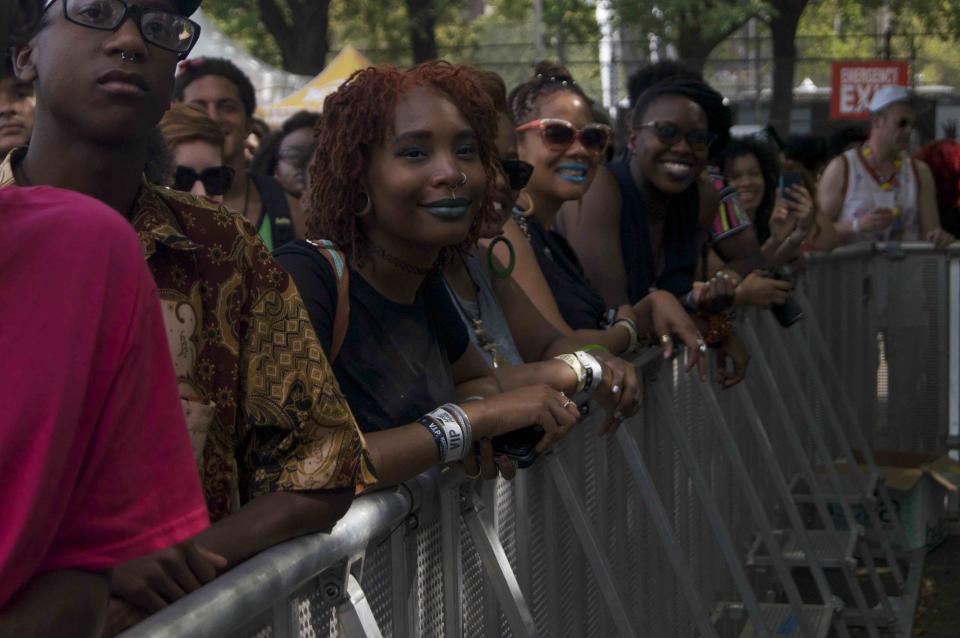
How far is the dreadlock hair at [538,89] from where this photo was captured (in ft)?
16.7

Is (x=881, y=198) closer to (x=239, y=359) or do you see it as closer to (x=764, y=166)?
(x=764, y=166)

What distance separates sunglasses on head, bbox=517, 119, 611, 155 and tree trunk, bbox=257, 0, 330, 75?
17.6 m

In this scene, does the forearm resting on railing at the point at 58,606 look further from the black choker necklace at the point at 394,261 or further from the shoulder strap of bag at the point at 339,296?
the black choker necklace at the point at 394,261

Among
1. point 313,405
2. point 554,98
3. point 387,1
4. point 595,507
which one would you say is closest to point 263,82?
point 387,1

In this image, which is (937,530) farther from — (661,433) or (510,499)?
(510,499)

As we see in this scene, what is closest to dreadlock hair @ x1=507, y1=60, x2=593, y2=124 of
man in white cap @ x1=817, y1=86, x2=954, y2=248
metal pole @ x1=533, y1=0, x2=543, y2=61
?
man in white cap @ x1=817, y1=86, x2=954, y2=248

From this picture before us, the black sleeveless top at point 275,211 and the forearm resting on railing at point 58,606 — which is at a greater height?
the forearm resting on railing at point 58,606

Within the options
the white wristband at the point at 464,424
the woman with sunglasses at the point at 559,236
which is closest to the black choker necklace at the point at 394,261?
the white wristband at the point at 464,424

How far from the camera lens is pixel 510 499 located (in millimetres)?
3254

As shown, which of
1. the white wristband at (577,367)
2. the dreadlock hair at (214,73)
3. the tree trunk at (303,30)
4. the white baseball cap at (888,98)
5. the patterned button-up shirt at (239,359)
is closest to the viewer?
the patterned button-up shirt at (239,359)

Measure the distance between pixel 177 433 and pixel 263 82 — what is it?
17.5 metres

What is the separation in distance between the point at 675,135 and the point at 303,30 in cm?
1761

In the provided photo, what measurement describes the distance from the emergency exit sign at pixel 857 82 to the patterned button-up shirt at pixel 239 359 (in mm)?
21229

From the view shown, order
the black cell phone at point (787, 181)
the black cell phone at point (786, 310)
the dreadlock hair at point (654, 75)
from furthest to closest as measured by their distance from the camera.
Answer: the black cell phone at point (787, 181) → the black cell phone at point (786, 310) → the dreadlock hair at point (654, 75)
